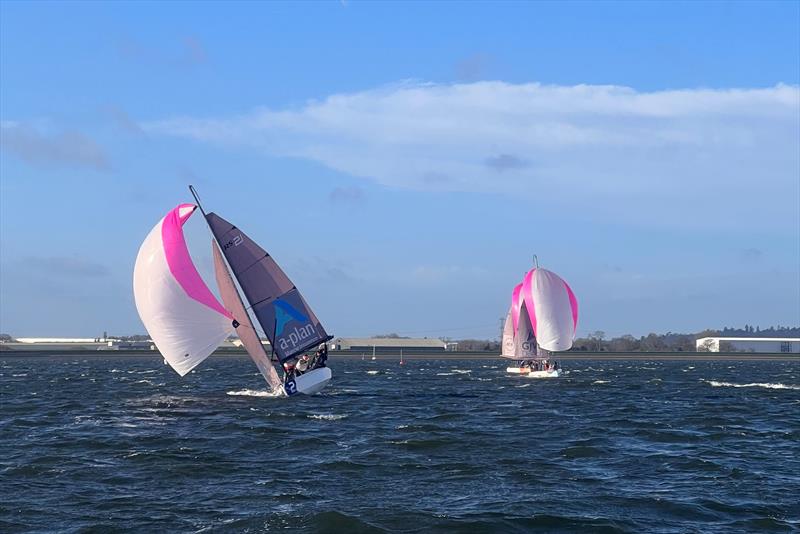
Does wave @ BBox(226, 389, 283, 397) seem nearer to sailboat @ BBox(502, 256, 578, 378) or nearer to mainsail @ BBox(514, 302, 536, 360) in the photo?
sailboat @ BBox(502, 256, 578, 378)

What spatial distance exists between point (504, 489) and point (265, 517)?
5.54 m

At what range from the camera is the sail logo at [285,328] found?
3947cm

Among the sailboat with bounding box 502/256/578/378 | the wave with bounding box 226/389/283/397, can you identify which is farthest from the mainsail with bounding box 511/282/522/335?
the wave with bounding box 226/389/283/397

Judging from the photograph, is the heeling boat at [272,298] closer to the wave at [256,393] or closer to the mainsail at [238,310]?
the mainsail at [238,310]

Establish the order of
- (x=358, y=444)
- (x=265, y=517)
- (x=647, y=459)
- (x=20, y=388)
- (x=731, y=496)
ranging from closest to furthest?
1. (x=265, y=517)
2. (x=731, y=496)
3. (x=647, y=459)
4. (x=358, y=444)
5. (x=20, y=388)

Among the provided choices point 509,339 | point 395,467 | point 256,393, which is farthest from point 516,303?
point 395,467

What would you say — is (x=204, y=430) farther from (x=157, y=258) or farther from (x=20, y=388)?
(x=20, y=388)

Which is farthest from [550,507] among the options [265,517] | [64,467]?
[64,467]

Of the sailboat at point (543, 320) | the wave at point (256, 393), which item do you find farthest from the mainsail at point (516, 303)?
the wave at point (256, 393)

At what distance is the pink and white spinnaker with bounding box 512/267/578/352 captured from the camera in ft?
231

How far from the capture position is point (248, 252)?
38906 mm

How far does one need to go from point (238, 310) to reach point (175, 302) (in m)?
3.51

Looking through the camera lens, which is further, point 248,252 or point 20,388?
point 20,388

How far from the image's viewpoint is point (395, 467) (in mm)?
22609
